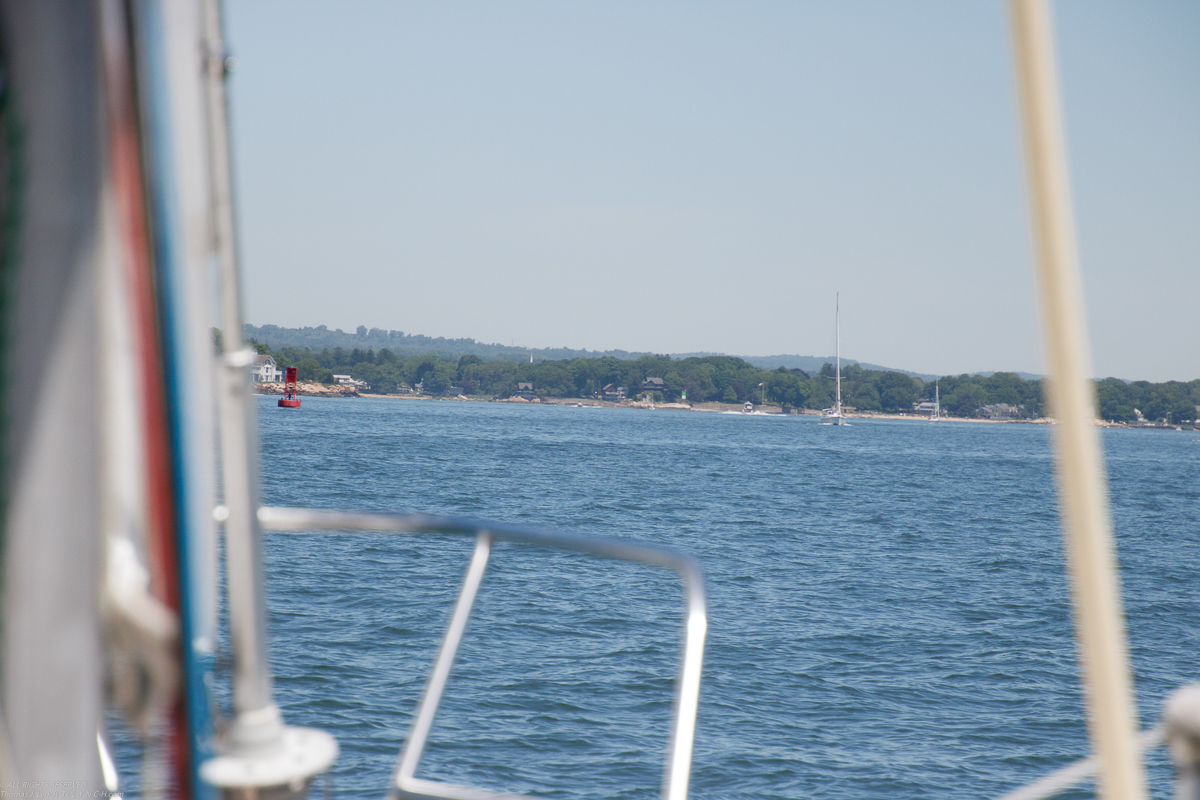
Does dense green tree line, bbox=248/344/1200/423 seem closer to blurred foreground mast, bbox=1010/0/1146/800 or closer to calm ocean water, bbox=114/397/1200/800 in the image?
calm ocean water, bbox=114/397/1200/800

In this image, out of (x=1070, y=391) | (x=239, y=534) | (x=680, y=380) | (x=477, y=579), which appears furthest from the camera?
(x=680, y=380)

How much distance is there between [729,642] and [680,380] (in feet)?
380

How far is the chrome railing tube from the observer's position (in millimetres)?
1522

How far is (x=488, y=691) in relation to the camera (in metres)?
10.3

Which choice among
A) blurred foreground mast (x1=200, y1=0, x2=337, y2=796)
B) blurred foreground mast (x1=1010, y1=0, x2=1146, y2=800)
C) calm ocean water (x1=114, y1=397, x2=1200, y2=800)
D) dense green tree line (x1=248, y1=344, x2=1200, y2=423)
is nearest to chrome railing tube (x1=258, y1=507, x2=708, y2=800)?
blurred foreground mast (x1=200, y1=0, x2=337, y2=796)

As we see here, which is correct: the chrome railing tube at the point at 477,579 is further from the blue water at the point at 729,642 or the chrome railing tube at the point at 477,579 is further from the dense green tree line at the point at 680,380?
the dense green tree line at the point at 680,380

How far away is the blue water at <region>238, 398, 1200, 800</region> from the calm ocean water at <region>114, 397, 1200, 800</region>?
0.05 m

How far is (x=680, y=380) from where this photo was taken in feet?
423

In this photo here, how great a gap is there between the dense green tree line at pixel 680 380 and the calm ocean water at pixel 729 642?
3227 inches

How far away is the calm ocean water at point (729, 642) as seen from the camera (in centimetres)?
874

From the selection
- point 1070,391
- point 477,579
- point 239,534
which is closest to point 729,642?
point 477,579

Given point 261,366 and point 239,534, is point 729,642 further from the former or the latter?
point 239,534

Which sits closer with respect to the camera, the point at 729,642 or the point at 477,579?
the point at 477,579

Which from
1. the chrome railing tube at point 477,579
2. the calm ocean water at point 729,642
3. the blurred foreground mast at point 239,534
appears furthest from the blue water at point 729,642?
the blurred foreground mast at point 239,534
